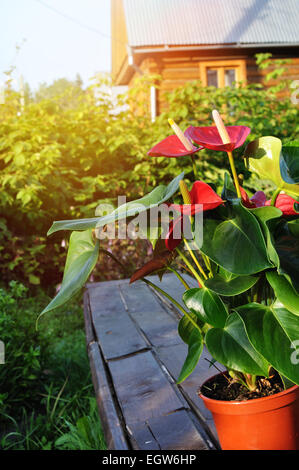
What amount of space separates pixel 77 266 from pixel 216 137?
1.11ft

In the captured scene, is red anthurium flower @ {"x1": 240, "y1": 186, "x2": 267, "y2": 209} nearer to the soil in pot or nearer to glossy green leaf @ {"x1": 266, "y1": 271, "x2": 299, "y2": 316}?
glossy green leaf @ {"x1": 266, "y1": 271, "x2": 299, "y2": 316}

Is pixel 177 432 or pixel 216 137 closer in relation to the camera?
pixel 216 137

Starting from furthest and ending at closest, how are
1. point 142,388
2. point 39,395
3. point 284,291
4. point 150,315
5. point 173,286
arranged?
point 173,286 < point 39,395 < point 150,315 < point 142,388 < point 284,291

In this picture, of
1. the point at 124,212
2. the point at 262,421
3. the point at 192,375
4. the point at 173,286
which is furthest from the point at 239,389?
the point at 173,286

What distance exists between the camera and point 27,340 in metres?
2.36

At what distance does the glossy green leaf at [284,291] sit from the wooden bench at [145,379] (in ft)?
0.69

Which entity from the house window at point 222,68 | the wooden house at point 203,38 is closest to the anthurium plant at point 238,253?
the wooden house at point 203,38

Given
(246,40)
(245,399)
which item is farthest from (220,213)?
(246,40)

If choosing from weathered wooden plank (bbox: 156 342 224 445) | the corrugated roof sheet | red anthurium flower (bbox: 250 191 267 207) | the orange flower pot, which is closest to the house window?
the corrugated roof sheet

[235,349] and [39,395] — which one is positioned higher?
[235,349]

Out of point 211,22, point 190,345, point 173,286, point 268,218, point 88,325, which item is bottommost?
point 88,325

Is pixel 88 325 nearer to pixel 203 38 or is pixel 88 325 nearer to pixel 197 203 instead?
pixel 197 203

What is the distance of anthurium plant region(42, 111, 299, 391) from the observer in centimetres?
71

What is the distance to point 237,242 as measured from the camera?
73 cm
